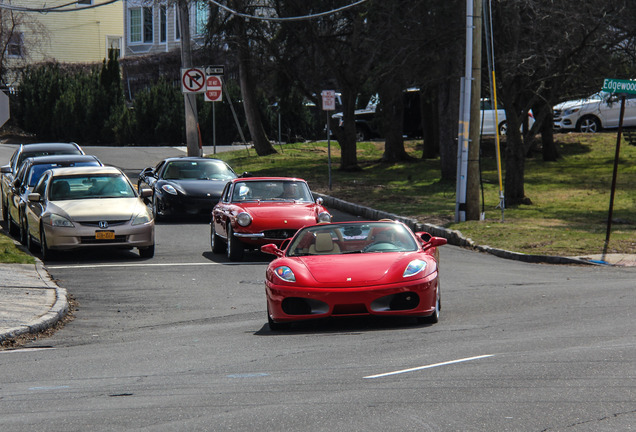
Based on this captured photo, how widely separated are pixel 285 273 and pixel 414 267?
1.37 meters

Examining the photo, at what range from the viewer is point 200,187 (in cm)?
2231

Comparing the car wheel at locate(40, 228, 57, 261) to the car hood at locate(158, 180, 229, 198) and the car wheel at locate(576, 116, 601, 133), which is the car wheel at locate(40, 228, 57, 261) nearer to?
the car hood at locate(158, 180, 229, 198)

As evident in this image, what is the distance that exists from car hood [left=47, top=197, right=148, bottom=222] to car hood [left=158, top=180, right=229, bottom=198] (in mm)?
4630

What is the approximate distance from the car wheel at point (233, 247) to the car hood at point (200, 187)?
5.28m

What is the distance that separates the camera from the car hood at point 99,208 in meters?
16.5

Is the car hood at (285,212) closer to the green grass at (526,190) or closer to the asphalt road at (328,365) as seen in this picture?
the asphalt road at (328,365)

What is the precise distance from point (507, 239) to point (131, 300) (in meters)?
8.84

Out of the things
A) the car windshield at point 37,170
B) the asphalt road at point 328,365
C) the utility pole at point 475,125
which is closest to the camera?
the asphalt road at point 328,365

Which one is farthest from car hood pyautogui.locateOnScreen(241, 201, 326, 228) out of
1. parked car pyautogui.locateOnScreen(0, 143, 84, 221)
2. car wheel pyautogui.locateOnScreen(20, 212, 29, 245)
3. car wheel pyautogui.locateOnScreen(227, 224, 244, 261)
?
parked car pyautogui.locateOnScreen(0, 143, 84, 221)

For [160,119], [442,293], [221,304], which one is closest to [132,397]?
[221,304]

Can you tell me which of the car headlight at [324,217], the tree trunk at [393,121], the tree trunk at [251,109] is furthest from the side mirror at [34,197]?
the tree trunk at [251,109]

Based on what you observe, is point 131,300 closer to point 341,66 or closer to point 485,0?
point 485,0

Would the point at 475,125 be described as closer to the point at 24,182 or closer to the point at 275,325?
the point at 24,182

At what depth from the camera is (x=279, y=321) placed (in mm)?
10312
